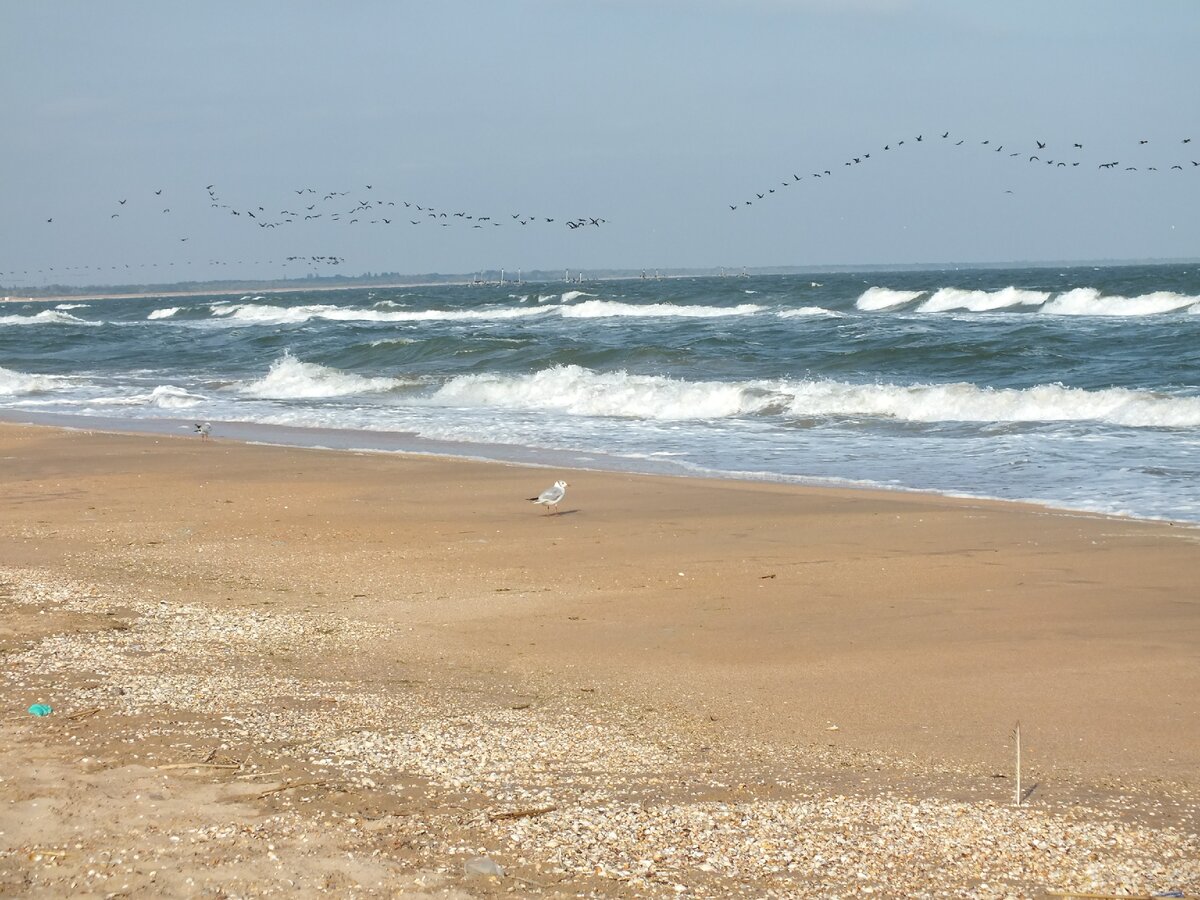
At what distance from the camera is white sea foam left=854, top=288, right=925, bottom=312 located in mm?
50366

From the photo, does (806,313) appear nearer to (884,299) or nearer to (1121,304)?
(884,299)

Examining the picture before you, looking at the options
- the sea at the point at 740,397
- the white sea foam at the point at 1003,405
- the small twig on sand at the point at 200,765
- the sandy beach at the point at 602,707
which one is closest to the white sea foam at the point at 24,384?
the sea at the point at 740,397

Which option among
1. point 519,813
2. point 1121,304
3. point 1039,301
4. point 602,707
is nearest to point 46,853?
point 519,813

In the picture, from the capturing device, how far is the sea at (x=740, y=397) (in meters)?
12.2

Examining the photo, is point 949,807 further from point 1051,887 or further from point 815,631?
point 815,631

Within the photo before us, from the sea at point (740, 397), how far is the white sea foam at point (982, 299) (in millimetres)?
6403

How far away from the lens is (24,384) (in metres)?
24.8

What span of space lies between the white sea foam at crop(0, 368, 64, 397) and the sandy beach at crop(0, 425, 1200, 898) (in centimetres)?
1657

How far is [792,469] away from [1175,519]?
3955 millimetres

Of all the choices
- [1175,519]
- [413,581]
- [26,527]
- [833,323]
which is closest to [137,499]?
[26,527]

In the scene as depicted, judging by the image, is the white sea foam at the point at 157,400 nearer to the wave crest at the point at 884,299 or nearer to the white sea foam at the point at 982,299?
the white sea foam at the point at 982,299

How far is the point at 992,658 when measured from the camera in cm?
525

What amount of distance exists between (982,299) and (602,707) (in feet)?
155

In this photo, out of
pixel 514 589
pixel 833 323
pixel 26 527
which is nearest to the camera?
pixel 514 589
